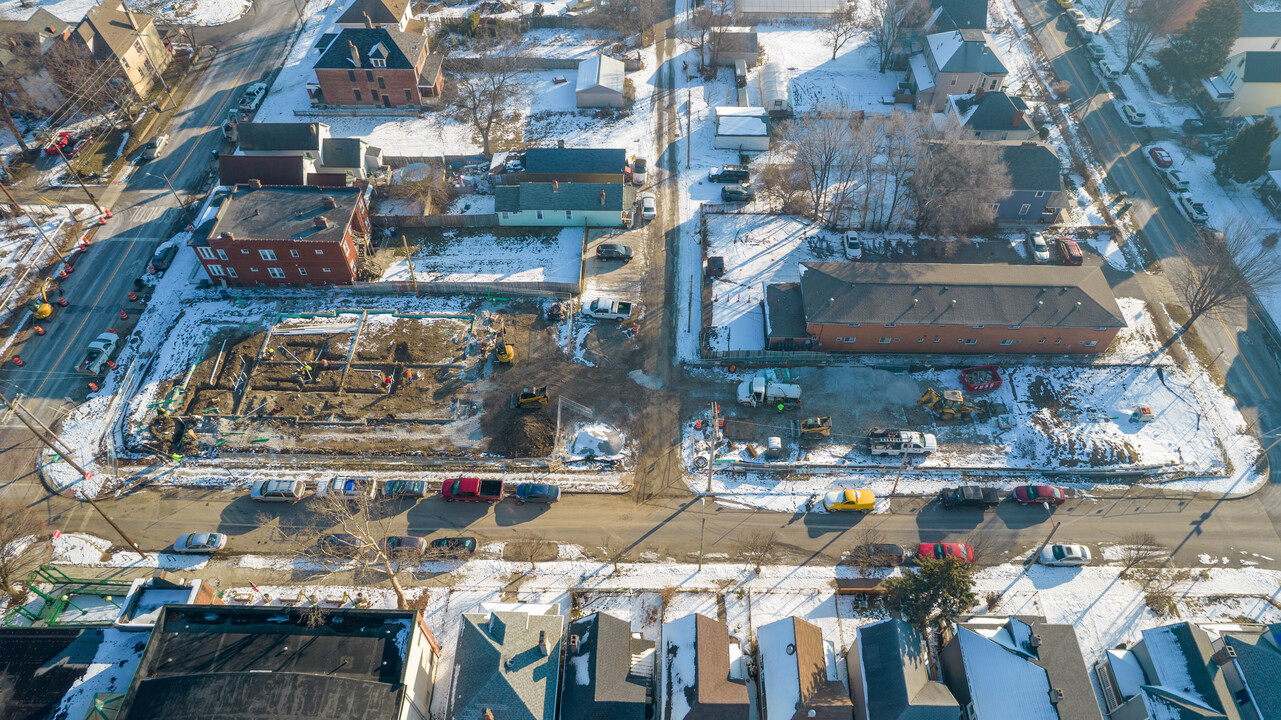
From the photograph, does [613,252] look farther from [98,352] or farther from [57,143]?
[57,143]

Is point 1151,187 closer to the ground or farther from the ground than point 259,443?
closer to the ground

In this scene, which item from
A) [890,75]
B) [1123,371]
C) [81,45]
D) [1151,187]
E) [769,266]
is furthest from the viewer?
[890,75]

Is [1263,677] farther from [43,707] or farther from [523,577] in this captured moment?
[43,707]

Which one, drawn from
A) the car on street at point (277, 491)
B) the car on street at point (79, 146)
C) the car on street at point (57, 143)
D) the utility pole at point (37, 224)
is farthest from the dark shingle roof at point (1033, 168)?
the car on street at point (57, 143)

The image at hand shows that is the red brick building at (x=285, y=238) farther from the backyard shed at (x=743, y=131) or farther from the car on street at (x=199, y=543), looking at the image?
the backyard shed at (x=743, y=131)

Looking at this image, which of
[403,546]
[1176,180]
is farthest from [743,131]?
[403,546]

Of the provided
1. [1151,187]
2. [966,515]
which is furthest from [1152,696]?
[1151,187]

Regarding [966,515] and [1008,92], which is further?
[1008,92]
